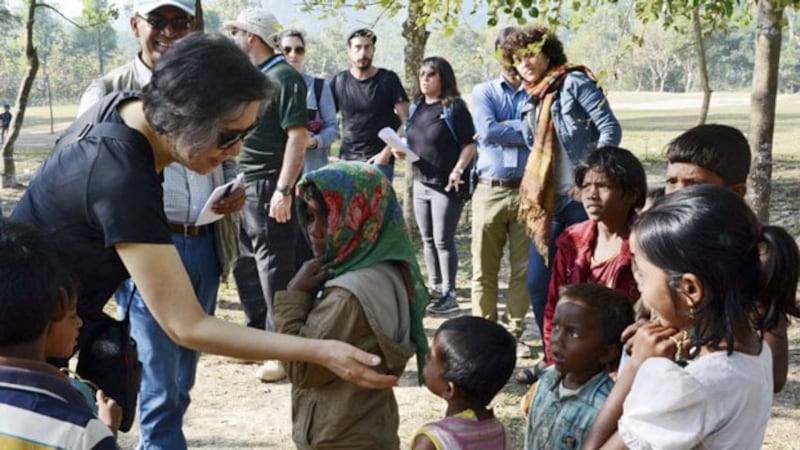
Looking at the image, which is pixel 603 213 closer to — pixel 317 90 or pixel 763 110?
pixel 763 110

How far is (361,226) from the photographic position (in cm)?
319

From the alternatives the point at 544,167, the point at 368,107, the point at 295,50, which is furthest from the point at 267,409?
the point at 368,107

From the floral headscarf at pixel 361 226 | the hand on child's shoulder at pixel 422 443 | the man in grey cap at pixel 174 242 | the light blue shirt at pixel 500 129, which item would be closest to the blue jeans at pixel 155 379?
the man in grey cap at pixel 174 242

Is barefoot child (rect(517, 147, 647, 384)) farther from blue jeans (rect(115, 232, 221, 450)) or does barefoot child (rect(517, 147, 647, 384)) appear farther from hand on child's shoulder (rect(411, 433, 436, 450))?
blue jeans (rect(115, 232, 221, 450))

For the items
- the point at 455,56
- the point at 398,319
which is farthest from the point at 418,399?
the point at 455,56

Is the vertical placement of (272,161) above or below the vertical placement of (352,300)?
above

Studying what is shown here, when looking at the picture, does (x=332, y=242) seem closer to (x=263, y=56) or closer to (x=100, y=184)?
(x=100, y=184)

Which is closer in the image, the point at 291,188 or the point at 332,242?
the point at 332,242

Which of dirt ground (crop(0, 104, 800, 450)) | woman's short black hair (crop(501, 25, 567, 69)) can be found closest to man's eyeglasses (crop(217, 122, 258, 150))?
dirt ground (crop(0, 104, 800, 450))

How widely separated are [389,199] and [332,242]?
0.27 meters

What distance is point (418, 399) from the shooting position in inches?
202

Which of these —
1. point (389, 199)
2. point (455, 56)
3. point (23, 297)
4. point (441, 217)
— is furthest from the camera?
point (455, 56)

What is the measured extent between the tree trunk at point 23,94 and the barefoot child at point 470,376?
11.7 m

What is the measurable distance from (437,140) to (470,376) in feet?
15.5
